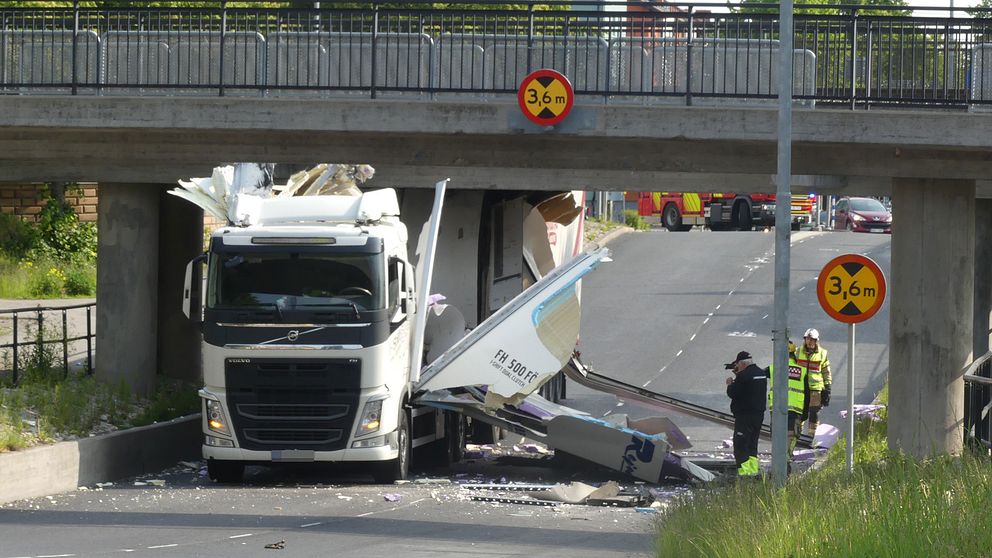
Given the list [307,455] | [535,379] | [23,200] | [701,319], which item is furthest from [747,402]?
[23,200]

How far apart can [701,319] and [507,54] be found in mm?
16801

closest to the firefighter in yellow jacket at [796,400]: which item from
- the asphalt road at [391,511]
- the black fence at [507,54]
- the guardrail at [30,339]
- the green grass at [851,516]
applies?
the asphalt road at [391,511]

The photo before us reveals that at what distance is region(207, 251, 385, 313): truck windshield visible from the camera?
16.5 meters

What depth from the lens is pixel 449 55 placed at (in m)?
19.9

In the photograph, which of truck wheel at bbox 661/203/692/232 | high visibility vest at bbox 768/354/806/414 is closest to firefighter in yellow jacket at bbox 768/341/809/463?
high visibility vest at bbox 768/354/806/414

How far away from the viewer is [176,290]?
957 inches

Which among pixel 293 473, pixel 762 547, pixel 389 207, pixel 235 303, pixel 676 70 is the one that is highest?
pixel 676 70

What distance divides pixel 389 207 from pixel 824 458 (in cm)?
701

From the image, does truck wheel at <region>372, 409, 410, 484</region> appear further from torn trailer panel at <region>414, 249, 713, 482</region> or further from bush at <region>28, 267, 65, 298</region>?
bush at <region>28, 267, 65, 298</region>

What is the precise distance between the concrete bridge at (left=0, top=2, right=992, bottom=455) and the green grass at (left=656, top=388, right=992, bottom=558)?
7.90 m

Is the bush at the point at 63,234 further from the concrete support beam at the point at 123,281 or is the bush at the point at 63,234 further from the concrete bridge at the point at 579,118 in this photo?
the concrete bridge at the point at 579,118

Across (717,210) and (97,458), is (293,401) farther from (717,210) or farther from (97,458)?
→ (717,210)

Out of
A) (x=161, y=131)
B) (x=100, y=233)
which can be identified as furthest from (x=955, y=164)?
(x=100, y=233)

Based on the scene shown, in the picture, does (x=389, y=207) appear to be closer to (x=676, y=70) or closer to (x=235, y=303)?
(x=235, y=303)
